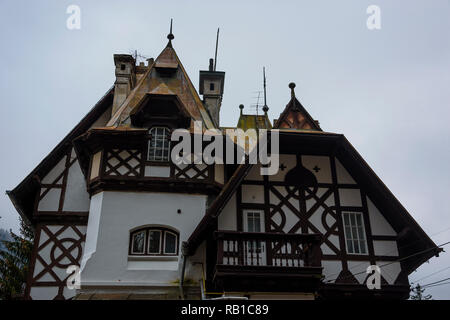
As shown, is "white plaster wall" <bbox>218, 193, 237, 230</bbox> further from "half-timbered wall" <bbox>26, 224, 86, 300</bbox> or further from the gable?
"half-timbered wall" <bbox>26, 224, 86, 300</bbox>

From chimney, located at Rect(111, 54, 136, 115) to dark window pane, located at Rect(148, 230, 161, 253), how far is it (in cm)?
561

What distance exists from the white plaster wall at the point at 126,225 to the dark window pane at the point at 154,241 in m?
0.35

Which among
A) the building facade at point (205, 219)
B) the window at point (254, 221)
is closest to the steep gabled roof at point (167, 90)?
the building facade at point (205, 219)

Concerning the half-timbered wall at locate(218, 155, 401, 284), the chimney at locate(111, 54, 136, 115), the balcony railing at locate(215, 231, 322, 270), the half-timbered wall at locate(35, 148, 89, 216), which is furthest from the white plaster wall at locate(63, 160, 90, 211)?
the balcony railing at locate(215, 231, 322, 270)

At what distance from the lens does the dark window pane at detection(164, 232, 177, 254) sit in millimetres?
14694

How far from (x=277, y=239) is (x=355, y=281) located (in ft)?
9.84

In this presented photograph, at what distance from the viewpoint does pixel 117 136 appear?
51.3 feet

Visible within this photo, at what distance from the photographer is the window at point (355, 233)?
585 inches

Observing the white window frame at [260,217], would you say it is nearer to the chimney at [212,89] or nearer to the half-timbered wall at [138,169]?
the half-timbered wall at [138,169]

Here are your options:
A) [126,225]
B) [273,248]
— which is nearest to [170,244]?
[126,225]

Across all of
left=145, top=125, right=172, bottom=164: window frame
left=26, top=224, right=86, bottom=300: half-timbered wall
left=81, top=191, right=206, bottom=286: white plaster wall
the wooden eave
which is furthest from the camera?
left=145, top=125, right=172, bottom=164: window frame
